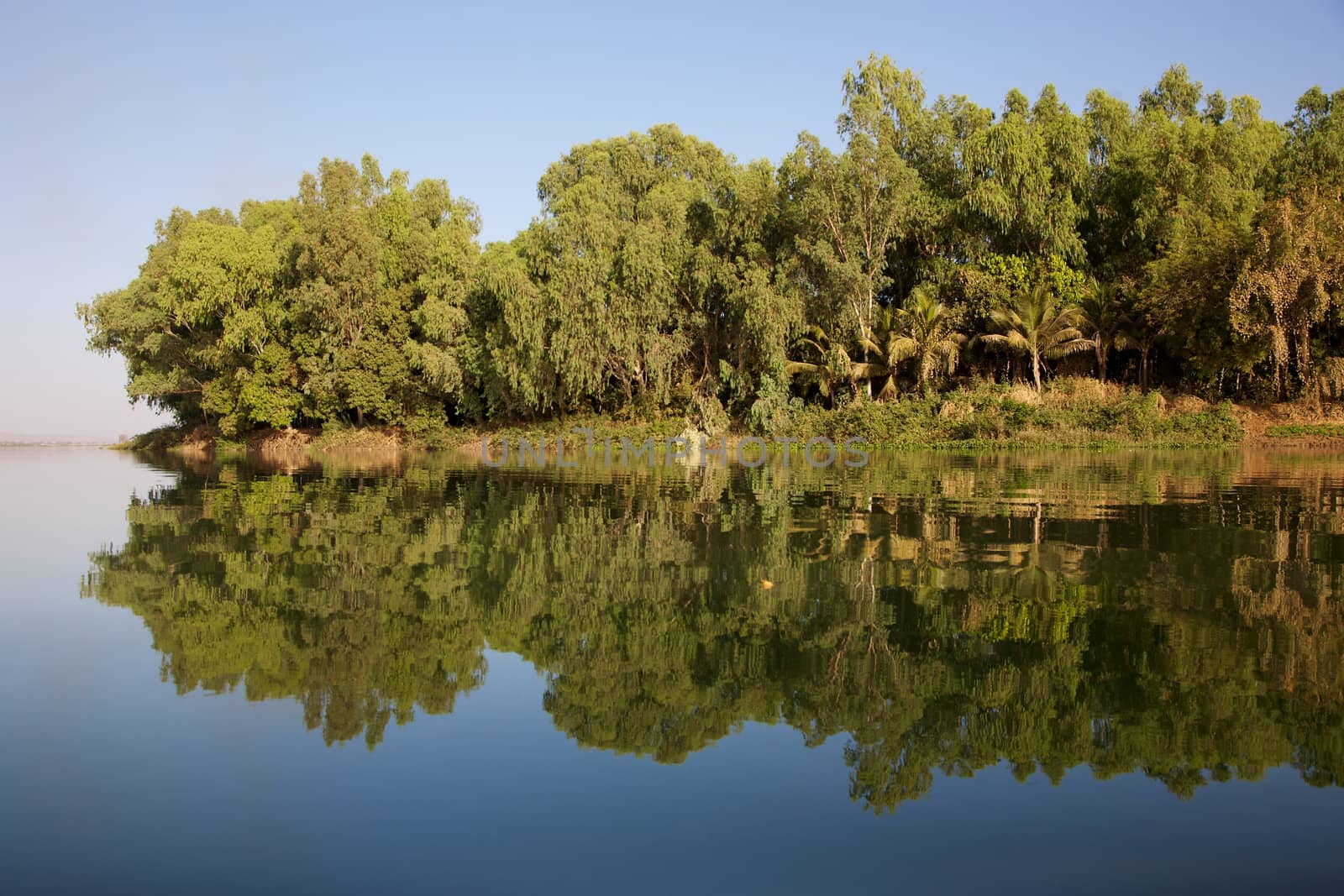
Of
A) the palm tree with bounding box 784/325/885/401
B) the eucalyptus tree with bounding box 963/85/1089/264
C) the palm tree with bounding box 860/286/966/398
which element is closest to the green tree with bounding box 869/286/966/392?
the palm tree with bounding box 860/286/966/398

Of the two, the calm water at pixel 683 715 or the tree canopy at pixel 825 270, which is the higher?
the tree canopy at pixel 825 270

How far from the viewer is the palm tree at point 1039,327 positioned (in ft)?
112

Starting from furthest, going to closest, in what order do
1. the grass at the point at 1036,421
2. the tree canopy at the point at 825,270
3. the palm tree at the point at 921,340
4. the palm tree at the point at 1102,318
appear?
the palm tree at the point at 921,340, the palm tree at the point at 1102,318, the tree canopy at the point at 825,270, the grass at the point at 1036,421

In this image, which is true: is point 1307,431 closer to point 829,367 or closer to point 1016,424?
point 1016,424

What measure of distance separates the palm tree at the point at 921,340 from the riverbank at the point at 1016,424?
4.54 ft

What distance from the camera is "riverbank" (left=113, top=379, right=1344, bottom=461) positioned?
3062 centimetres

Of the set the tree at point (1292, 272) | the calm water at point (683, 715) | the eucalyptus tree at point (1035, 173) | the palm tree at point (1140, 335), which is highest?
the eucalyptus tree at point (1035, 173)

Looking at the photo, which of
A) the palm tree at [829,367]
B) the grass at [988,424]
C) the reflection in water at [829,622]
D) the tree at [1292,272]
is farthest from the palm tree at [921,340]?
the reflection in water at [829,622]

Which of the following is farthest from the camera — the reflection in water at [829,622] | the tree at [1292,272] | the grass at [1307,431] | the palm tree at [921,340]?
the palm tree at [921,340]

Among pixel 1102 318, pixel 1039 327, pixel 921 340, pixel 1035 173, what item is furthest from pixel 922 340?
pixel 1035 173

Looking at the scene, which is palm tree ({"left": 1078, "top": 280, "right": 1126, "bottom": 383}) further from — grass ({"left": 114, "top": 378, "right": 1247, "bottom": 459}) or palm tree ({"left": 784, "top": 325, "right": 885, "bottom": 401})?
palm tree ({"left": 784, "top": 325, "right": 885, "bottom": 401})

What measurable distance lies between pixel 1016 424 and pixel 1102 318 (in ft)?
20.2

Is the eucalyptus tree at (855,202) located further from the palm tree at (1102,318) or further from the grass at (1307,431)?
the grass at (1307,431)

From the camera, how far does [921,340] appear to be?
36219 mm
